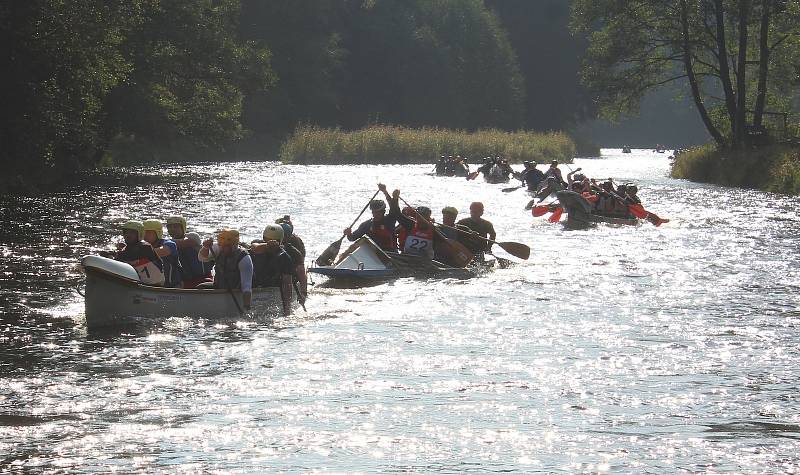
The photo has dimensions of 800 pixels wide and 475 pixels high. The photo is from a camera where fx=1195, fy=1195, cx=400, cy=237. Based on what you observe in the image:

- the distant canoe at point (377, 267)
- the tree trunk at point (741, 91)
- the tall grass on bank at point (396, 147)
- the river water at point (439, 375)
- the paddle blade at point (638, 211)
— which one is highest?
the tree trunk at point (741, 91)

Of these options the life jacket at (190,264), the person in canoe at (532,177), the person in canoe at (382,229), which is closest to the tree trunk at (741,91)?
the person in canoe at (532,177)

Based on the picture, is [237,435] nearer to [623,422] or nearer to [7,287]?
[623,422]

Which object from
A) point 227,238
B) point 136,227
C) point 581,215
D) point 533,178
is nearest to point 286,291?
point 227,238

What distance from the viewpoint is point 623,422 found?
A: 37.8 ft

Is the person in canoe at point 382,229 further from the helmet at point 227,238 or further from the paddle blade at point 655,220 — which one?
the paddle blade at point 655,220

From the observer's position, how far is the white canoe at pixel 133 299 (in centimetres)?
1498

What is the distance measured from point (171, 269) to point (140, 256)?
0.90 metres

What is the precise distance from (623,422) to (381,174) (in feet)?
157

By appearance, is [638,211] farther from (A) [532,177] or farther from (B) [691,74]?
(B) [691,74]

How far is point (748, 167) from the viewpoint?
156 ft

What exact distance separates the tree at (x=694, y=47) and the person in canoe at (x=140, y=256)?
3789cm

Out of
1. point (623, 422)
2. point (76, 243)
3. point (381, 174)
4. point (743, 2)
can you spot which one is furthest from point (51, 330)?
point (381, 174)

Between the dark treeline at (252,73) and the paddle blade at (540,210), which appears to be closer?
the paddle blade at (540,210)

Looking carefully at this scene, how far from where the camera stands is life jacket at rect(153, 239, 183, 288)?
647 inches
